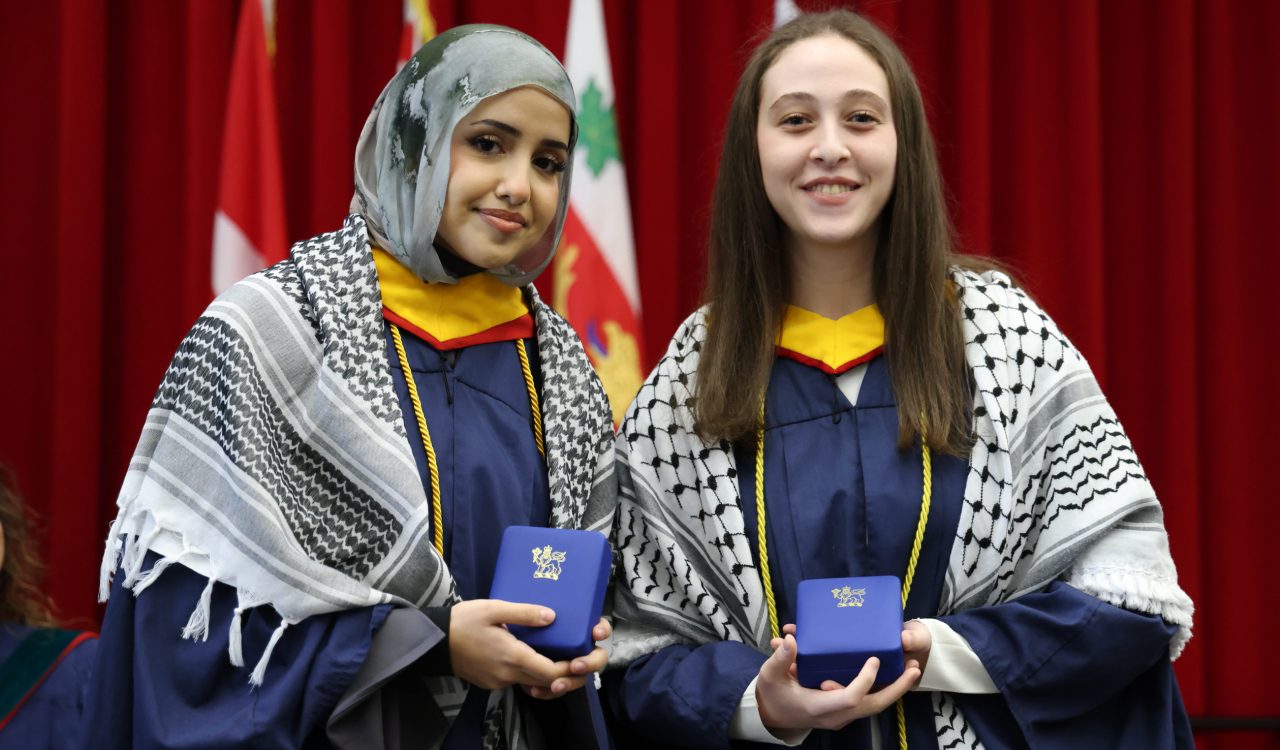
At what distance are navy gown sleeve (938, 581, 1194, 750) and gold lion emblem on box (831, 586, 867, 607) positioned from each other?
237mm

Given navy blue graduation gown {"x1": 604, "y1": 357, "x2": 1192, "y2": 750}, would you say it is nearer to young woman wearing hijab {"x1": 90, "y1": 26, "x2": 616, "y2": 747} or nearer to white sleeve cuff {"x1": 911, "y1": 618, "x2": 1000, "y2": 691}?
white sleeve cuff {"x1": 911, "y1": 618, "x2": 1000, "y2": 691}

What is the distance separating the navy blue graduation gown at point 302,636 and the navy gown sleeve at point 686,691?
0.14 metres

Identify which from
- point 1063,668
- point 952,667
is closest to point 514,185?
point 952,667

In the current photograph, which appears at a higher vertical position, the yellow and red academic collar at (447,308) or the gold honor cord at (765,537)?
the yellow and red academic collar at (447,308)

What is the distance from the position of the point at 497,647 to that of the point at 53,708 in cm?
135

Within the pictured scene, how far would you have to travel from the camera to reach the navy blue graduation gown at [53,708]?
2.75 m

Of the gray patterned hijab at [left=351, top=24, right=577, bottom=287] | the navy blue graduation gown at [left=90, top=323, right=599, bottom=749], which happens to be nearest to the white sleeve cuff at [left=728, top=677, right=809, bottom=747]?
the navy blue graduation gown at [left=90, top=323, right=599, bottom=749]

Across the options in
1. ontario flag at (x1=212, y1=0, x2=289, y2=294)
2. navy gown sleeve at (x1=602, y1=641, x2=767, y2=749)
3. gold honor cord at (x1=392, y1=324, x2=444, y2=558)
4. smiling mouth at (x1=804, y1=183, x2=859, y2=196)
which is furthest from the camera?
ontario flag at (x1=212, y1=0, x2=289, y2=294)

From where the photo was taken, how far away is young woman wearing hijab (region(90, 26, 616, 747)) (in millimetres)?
1887

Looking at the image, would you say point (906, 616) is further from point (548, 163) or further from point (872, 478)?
point (548, 163)

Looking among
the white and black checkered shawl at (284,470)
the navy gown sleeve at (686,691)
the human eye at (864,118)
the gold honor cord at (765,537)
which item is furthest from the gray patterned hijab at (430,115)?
the navy gown sleeve at (686,691)

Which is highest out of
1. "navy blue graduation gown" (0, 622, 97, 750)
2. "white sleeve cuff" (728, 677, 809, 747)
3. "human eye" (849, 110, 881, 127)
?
"human eye" (849, 110, 881, 127)

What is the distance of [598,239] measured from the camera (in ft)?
11.0

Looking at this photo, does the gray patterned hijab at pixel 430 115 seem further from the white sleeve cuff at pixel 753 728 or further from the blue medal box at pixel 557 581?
the white sleeve cuff at pixel 753 728
